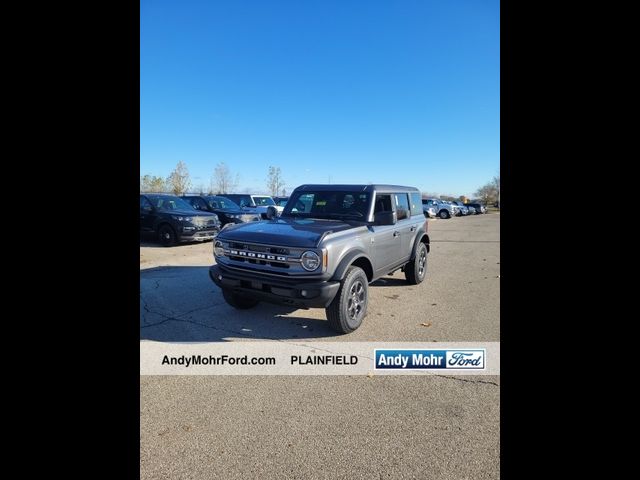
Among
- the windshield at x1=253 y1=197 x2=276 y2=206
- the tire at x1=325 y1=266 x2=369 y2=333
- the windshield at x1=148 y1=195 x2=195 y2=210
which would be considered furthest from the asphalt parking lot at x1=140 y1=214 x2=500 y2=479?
the windshield at x1=253 y1=197 x2=276 y2=206

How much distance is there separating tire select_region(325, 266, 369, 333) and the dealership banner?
0.28 metres

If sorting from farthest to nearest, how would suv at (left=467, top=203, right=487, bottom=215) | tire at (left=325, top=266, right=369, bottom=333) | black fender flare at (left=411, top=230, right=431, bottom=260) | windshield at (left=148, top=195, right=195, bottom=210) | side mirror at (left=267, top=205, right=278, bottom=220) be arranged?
suv at (left=467, top=203, right=487, bottom=215), windshield at (left=148, top=195, right=195, bottom=210), black fender flare at (left=411, top=230, right=431, bottom=260), side mirror at (left=267, top=205, right=278, bottom=220), tire at (left=325, top=266, right=369, bottom=333)

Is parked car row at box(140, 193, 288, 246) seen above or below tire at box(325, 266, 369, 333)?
above

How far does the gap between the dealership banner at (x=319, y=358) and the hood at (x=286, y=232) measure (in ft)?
3.86

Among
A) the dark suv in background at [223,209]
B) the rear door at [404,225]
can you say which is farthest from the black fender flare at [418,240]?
the dark suv in background at [223,209]

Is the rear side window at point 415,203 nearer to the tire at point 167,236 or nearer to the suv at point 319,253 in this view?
the suv at point 319,253

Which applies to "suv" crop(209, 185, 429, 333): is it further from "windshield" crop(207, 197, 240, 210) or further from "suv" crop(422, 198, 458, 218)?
"suv" crop(422, 198, 458, 218)

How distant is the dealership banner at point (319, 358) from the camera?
3.37 m

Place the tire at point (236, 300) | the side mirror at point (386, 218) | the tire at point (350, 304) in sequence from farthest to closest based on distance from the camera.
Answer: the tire at point (236, 300), the side mirror at point (386, 218), the tire at point (350, 304)

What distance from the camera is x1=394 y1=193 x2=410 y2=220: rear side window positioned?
235 inches

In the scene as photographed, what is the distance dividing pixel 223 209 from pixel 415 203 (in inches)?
404
